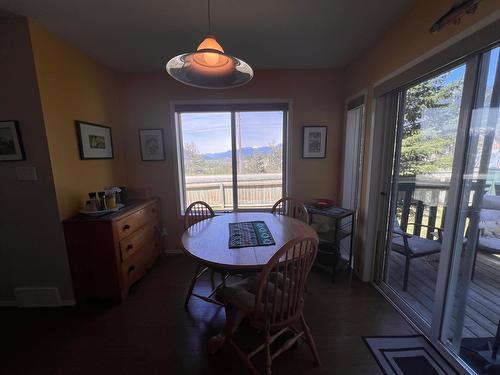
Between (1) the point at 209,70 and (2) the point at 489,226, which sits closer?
(2) the point at 489,226

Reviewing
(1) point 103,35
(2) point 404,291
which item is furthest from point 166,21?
(2) point 404,291

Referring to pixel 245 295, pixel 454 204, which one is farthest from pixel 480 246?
pixel 245 295

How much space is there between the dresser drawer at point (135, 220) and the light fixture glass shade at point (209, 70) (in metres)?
1.43

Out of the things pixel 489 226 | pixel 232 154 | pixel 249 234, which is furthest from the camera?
pixel 232 154

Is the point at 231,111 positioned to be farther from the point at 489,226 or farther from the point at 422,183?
the point at 489,226

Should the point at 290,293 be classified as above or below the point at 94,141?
below

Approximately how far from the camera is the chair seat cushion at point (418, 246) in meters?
1.70

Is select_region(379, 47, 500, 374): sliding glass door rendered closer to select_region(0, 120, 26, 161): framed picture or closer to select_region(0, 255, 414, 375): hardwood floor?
select_region(0, 255, 414, 375): hardwood floor

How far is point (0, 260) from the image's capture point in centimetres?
198

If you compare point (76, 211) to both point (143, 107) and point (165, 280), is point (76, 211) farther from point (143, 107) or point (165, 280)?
point (143, 107)

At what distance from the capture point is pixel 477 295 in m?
1.37

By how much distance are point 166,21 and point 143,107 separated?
4.32 feet

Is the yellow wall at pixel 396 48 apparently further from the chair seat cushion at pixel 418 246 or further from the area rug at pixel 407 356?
the area rug at pixel 407 356

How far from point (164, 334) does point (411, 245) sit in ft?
7.23
